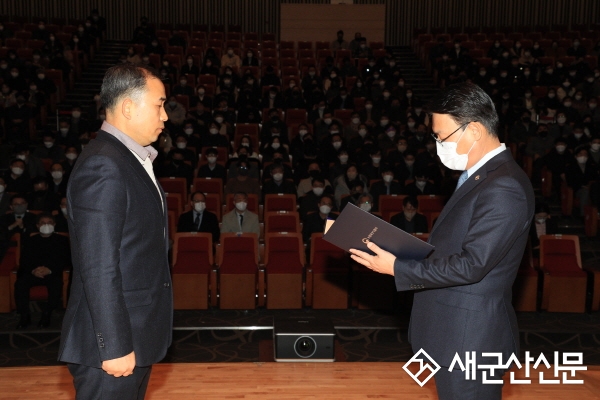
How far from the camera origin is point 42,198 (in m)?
8.04

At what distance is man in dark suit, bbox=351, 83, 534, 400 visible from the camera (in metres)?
2.07

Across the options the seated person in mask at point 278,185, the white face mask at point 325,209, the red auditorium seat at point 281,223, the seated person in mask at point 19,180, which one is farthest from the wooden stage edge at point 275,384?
the seated person in mask at point 19,180

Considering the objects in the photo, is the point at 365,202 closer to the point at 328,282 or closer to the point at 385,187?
the point at 385,187

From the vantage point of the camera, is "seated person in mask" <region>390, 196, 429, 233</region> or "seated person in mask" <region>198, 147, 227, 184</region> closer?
"seated person in mask" <region>390, 196, 429, 233</region>

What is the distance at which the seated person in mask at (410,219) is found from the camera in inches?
295

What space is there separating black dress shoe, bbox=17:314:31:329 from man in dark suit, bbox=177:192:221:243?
1950 mm

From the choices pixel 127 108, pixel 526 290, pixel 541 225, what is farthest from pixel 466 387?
pixel 541 225

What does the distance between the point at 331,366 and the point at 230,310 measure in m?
2.47

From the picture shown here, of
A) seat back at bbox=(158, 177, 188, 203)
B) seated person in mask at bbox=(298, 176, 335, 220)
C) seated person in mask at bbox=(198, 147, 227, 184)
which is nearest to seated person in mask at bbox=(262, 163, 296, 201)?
seated person in mask at bbox=(298, 176, 335, 220)

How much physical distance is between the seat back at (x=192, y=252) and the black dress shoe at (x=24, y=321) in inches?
54.7

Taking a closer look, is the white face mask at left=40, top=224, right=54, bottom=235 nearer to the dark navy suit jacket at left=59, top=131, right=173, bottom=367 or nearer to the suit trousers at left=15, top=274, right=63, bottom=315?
the suit trousers at left=15, top=274, right=63, bottom=315

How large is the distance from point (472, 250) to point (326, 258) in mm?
4750

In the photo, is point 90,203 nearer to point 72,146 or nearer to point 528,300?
point 528,300

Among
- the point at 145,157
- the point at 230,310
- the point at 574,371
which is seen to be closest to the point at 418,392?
the point at 574,371
